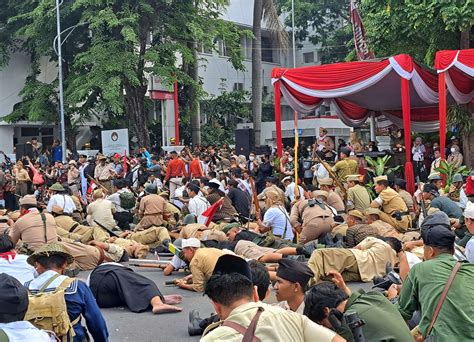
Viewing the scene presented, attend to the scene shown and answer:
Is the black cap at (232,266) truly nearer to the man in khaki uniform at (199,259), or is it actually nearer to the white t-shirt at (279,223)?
the man in khaki uniform at (199,259)

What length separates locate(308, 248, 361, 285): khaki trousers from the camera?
8577 mm

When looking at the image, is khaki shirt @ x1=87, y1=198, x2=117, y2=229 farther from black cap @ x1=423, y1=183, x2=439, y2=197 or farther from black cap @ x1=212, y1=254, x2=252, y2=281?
black cap @ x1=212, y1=254, x2=252, y2=281

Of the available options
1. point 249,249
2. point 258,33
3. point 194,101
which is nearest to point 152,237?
point 249,249

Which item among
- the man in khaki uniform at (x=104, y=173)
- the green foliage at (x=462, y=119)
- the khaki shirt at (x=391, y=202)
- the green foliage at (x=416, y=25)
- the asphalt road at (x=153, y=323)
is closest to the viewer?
the asphalt road at (x=153, y=323)

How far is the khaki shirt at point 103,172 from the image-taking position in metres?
19.5

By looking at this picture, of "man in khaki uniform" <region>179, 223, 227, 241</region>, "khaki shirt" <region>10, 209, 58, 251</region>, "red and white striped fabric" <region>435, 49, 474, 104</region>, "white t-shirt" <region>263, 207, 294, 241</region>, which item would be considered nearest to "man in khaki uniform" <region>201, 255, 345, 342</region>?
"khaki shirt" <region>10, 209, 58, 251</region>

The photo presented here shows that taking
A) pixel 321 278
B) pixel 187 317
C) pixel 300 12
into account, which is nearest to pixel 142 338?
pixel 187 317

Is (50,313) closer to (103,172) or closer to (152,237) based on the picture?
(152,237)

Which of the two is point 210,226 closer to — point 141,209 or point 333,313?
point 141,209

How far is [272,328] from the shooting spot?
10.6 ft

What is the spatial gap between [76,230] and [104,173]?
7.53 metres

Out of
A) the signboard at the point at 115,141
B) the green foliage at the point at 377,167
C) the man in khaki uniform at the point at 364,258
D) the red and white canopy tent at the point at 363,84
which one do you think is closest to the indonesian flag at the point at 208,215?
the man in khaki uniform at the point at 364,258

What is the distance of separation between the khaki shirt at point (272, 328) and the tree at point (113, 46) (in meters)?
21.3

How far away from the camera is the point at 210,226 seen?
1243 centimetres
